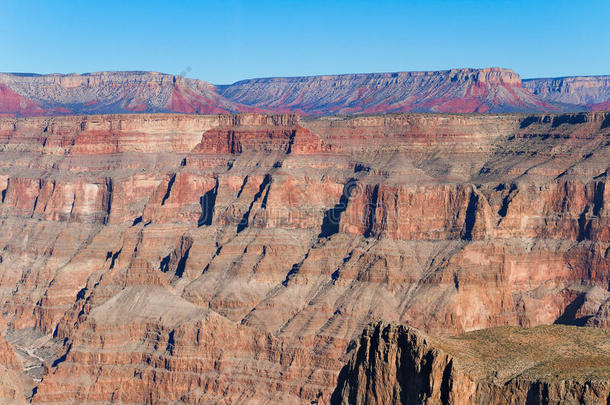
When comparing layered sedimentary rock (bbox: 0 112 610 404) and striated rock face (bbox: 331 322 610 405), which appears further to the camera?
layered sedimentary rock (bbox: 0 112 610 404)

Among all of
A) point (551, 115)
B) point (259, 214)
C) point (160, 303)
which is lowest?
point (160, 303)

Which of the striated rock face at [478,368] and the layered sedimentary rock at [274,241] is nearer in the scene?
the striated rock face at [478,368]

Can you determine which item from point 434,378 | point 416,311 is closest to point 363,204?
point 416,311

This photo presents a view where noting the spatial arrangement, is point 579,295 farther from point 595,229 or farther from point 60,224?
point 60,224
